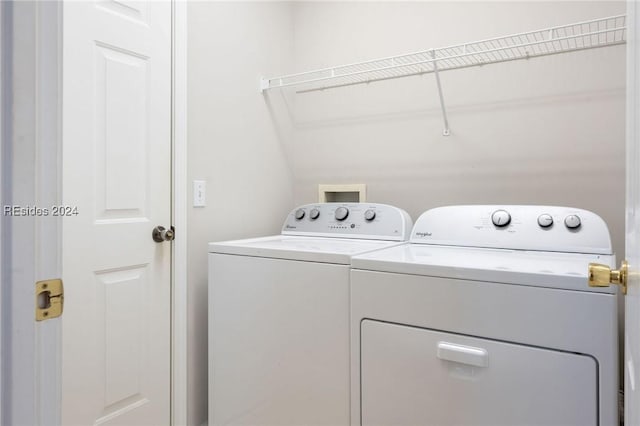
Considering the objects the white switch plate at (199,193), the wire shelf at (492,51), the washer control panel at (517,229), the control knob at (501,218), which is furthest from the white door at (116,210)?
the control knob at (501,218)

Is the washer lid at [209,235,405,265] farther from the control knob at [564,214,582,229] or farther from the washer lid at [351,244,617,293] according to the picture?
the control knob at [564,214,582,229]

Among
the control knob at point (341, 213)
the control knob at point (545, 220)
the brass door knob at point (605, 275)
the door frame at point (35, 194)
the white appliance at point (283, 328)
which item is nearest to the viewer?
the door frame at point (35, 194)

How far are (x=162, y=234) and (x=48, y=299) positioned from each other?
1110 millimetres

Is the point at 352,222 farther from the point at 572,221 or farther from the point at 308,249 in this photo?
the point at 572,221

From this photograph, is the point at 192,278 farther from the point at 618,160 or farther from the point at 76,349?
the point at 618,160

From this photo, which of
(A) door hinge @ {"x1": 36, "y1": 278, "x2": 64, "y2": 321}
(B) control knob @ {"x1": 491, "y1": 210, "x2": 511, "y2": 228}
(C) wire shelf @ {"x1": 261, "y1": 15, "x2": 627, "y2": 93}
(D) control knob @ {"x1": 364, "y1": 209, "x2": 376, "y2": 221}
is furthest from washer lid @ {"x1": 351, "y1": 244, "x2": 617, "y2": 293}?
(A) door hinge @ {"x1": 36, "y1": 278, "x2": 64, "y2": 321}

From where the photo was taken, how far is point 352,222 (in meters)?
1.89

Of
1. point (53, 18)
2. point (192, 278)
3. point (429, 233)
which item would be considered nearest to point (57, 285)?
point (53, 18)

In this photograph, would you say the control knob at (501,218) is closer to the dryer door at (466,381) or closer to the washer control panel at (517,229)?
the washer control panel at (517,229)

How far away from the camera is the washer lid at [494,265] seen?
3.29 ft

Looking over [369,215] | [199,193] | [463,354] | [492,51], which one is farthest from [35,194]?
[492,51]

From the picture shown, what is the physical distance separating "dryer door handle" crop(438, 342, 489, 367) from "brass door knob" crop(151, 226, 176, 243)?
1.10m

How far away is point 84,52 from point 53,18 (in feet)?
3.24

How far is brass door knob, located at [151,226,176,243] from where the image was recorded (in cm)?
160
